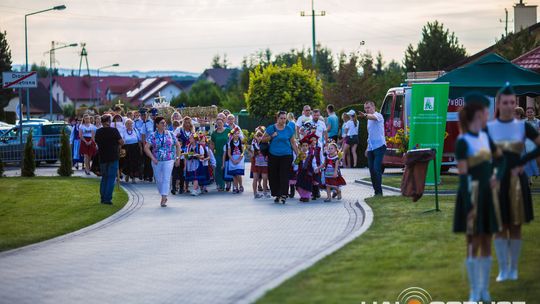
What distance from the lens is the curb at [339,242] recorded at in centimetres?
1070

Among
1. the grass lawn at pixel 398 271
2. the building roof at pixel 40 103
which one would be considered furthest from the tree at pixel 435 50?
the building roof at pixel 40 103

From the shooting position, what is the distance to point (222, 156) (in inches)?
1043

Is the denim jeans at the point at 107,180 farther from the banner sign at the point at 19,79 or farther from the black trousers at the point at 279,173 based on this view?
the banner sign at the point at 19,79

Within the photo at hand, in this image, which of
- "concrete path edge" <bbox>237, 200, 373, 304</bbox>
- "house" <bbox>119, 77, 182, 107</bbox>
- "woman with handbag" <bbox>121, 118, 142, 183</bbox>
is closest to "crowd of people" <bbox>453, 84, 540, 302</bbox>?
"concrete path edge" <bbox>237, 200, 373, 304</bbox>

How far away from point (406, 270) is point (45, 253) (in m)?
5.58

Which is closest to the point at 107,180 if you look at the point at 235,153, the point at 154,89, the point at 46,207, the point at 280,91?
the point at 46,207

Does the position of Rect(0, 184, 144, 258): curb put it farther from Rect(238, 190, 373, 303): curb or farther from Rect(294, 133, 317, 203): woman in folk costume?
Rect(238, 190, 373, 303): curb

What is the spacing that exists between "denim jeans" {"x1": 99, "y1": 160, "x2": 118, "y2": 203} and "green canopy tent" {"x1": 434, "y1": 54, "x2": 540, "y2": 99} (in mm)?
7715

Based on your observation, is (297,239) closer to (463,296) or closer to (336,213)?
(336,213)

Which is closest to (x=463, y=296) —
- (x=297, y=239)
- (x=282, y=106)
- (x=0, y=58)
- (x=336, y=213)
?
(x=297, y=239)

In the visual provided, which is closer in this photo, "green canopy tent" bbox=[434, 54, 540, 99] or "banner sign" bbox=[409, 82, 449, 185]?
"banner sign" bbox=[409, 82, 449, 185]

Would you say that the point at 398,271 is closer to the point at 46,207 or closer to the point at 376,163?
the point at 376,163

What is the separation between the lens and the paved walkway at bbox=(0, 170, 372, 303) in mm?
11547

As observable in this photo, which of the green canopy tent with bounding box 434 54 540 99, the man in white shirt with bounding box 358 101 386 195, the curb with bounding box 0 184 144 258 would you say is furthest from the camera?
the green canopy tent with bounding box 434 54 540 99
